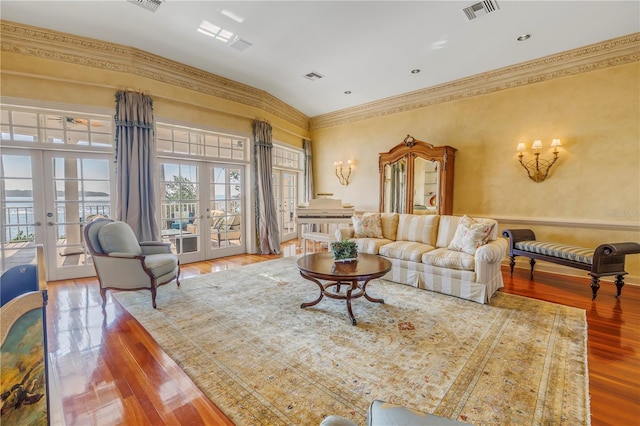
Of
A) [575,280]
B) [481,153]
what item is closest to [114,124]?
[481,153]

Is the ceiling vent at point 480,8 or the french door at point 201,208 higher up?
the ceiling vent at point 480,8

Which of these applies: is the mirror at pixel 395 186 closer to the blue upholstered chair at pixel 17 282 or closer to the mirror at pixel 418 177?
the mirror at pixel 418 177

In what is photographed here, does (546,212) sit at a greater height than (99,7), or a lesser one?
lesser

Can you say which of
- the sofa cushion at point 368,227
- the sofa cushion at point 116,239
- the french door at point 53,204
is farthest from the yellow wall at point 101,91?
the sofa cushion at point 368,227

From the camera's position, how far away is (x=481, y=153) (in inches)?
196

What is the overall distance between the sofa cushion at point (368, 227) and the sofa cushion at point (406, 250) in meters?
0.45

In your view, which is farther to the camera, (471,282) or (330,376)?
(471,282)

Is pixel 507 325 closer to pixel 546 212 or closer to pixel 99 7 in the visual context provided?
pixel 546 212

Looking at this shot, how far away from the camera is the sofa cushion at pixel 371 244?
13.6ft

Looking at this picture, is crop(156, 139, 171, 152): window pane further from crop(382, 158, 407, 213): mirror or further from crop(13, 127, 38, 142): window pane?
crop(382, 158, 407, 213): mirror

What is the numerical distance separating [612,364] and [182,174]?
5.81 metres

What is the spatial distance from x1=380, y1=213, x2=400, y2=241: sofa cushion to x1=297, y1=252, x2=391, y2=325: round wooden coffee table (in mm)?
1296

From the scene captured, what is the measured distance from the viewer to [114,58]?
400 centimetres

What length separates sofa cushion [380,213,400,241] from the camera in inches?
179
